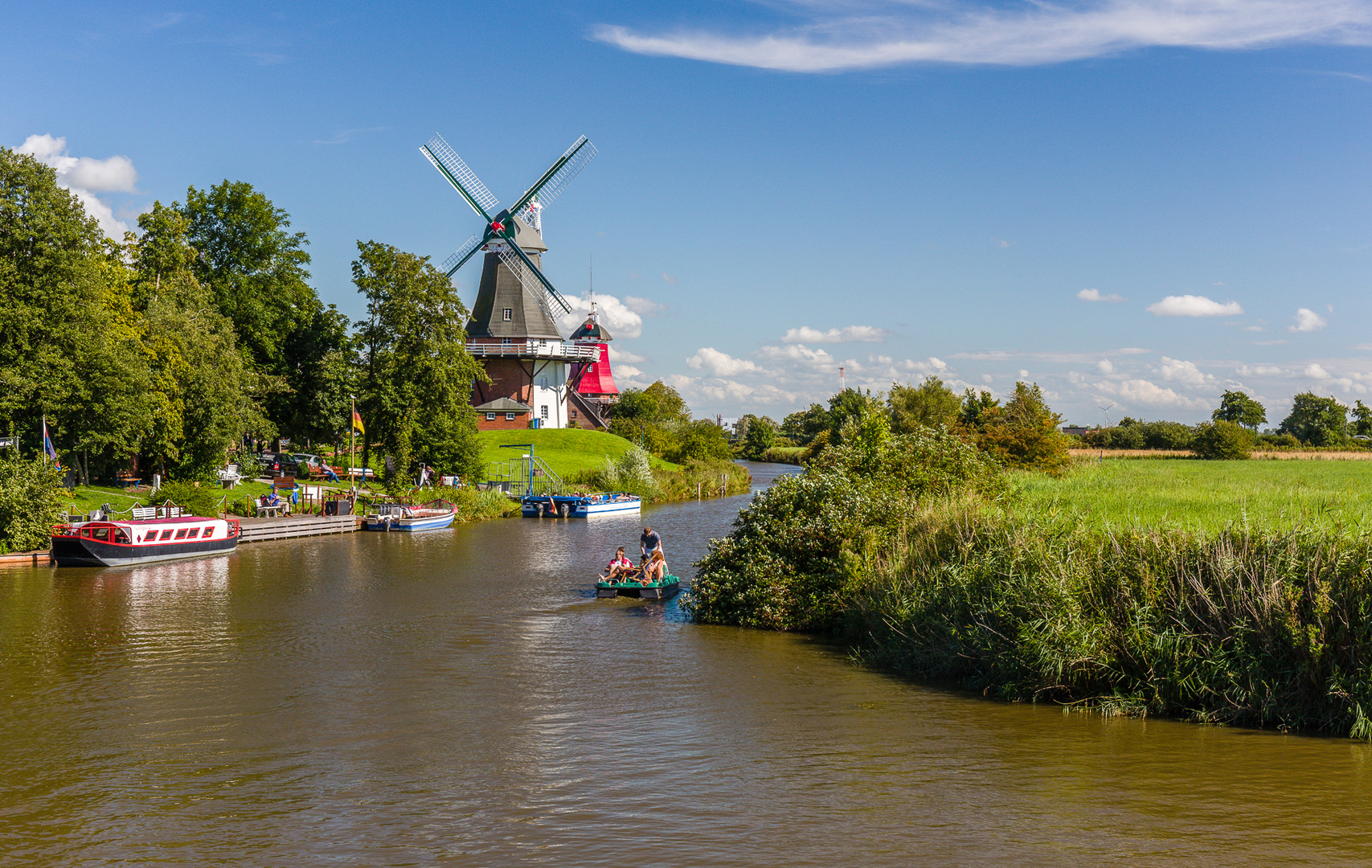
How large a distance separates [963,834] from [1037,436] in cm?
3341

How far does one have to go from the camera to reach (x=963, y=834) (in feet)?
33.5

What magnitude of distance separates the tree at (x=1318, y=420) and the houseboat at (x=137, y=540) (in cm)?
9645

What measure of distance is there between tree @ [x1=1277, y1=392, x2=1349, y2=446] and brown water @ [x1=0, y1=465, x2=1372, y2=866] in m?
94.9

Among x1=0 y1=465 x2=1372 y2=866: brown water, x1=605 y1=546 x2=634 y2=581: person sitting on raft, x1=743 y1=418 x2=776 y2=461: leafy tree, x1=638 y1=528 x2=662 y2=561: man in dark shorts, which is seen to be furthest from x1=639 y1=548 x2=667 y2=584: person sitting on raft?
x1=743 y1=418 x2=776 y2=461: leafy tree

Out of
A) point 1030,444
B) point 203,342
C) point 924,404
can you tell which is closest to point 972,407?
point 924,404

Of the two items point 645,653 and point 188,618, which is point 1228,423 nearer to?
point 645,653

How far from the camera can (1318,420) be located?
95.1m

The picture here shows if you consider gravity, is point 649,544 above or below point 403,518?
above

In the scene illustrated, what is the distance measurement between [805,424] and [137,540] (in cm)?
11792

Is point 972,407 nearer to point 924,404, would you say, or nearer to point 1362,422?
point 924,404

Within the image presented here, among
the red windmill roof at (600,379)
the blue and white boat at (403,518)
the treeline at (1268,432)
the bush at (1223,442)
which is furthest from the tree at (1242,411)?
the blue and white boat at (403,518)

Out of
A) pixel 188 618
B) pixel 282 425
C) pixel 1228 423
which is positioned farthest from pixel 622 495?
pixel 1228 423

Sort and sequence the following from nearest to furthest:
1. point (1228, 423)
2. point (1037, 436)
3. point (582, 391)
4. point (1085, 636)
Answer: point (1085, 636)
point (1037, 436)
point (1228, 423)
point (582, 391)

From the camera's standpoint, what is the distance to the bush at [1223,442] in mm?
67062
